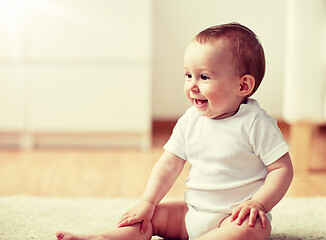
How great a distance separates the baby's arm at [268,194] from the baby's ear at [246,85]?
0.12 meters

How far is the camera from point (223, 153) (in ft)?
2.76

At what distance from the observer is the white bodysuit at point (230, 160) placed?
83 cm

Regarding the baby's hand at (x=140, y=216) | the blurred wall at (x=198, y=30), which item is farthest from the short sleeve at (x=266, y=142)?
the blurred wall at (x=198, y=30)

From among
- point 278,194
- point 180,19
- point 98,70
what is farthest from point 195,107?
point 180,19

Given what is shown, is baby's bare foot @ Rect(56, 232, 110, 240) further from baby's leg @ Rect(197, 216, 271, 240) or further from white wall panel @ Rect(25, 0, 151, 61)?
white wall panel @ Rect(25, 0, 151, 61)

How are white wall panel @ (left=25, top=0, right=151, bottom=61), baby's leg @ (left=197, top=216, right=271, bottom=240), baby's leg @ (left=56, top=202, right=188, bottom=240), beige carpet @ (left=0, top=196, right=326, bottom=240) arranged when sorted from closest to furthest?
baby's leg @ (left=197, top=216, right=271, bottom=240), baby's leg @ (left=56, top=202, right=188, bottom=240), beige carpet @ (left=0, top=196, right=326, bottom=240), white wall panel @ (left=25, top=0, right=151, bottom=61)

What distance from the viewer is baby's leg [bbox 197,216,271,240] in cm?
76

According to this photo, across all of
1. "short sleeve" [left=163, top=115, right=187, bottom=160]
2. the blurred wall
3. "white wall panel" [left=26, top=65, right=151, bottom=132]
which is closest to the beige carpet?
"short sleeve" [left=163, top=115, right=187, bottom=160]

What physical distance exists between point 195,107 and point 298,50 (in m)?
0.79

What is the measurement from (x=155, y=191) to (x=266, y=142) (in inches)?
8.3

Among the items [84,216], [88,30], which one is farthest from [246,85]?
[88,30]

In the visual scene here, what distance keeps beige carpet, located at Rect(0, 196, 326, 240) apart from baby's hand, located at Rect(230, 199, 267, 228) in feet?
0.63

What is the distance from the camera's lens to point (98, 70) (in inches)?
77.9

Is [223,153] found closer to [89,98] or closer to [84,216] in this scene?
[84,216]
